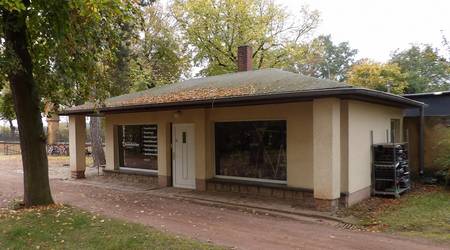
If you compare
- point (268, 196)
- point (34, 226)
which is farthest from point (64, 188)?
point (268, 196)

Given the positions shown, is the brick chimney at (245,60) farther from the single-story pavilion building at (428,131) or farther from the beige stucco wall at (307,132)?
the single-story pavilion building at (428,131)

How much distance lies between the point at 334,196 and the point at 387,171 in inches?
101

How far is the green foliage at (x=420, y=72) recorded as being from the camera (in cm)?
4091

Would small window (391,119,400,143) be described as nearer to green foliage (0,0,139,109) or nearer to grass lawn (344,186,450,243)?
grass lawn (344,186,450,243)

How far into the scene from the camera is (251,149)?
11930 millimetres

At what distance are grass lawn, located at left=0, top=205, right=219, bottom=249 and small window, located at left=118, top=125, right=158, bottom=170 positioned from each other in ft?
19.0

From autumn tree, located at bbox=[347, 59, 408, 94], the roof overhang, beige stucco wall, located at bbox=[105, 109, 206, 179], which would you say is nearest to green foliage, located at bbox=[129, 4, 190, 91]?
beige stucco wall, located at bbox=[105, 109, 206, 179]

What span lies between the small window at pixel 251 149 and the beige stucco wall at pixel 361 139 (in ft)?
5.88

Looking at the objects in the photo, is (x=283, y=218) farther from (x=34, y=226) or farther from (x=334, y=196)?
(x=34, y=226)

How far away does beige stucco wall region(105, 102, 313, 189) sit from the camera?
10648 millimetres

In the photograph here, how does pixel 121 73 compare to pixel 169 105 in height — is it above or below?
above

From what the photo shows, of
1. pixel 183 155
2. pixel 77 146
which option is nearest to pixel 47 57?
pixel 183 155

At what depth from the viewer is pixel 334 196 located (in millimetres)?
9383

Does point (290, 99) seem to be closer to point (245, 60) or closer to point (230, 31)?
point (245, 60)
